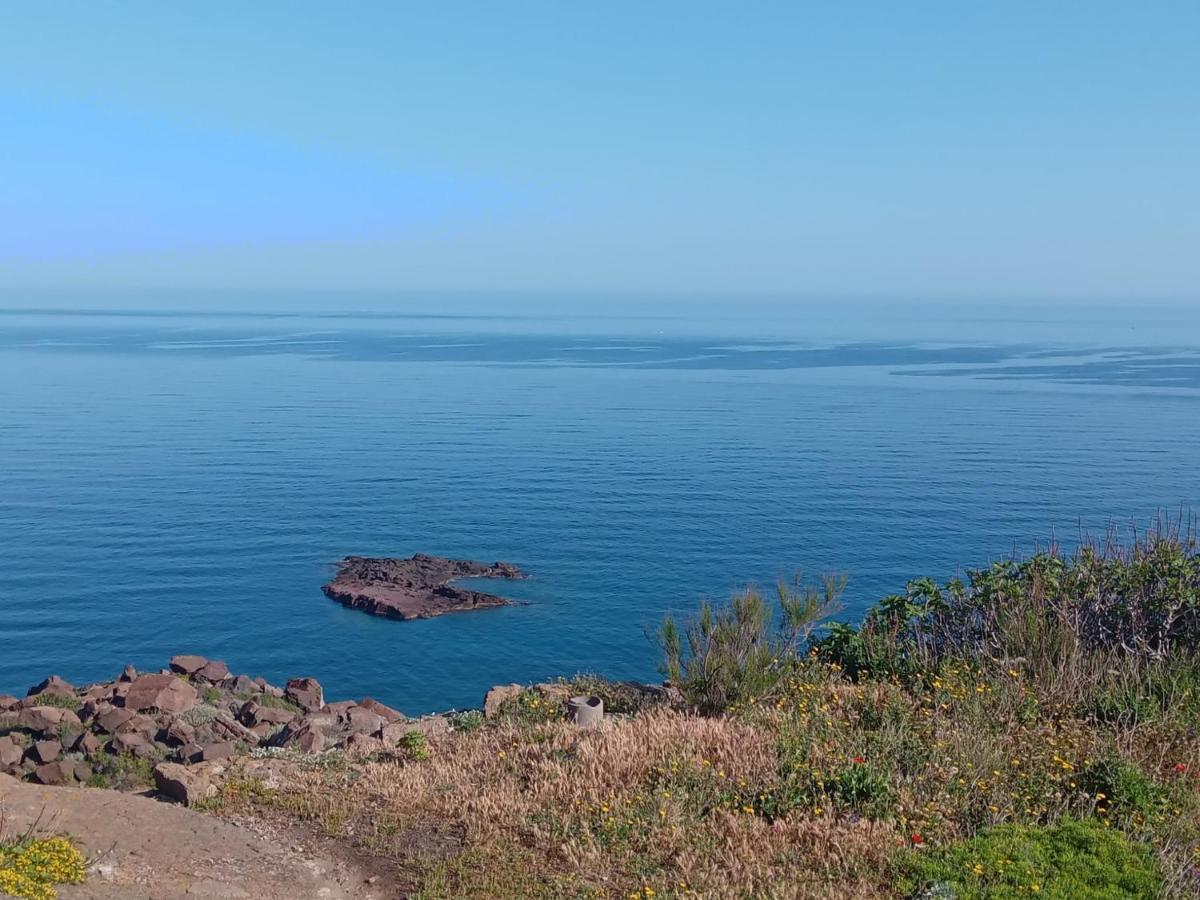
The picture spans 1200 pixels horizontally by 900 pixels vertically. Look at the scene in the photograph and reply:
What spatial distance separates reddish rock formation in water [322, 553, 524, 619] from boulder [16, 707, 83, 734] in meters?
20.2

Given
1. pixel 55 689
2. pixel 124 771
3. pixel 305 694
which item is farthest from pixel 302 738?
pixel 55 689

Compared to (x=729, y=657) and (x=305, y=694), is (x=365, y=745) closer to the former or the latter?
(x=729, y=657)

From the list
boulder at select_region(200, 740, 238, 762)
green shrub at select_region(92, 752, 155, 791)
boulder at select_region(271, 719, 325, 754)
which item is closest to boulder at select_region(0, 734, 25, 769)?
green shrub at select_region(92, 752, 155, 791)

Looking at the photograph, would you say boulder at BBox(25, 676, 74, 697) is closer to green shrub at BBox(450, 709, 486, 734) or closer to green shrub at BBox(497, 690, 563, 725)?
green shrub at BBox(450, 709, 486, 734)

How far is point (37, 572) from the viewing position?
50156 millimetres

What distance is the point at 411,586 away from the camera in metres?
50.4

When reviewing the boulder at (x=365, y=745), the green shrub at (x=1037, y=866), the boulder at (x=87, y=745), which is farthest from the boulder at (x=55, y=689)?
the green shrub at (x=1037, y=866)

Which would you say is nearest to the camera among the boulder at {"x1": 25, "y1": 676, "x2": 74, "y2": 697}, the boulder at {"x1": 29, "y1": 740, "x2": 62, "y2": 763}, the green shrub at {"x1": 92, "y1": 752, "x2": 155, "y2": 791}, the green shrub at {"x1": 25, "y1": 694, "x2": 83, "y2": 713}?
the green shrub at {"x1": 92, "y1": 752, "x2": 155, "y2": 791}

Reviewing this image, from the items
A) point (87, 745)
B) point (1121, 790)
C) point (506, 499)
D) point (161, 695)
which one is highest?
point (1121, 790)

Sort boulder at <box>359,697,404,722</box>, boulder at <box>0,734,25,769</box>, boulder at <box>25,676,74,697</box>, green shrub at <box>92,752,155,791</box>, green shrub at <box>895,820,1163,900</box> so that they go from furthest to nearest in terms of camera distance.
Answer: boulder at <box>25,676,74,697</box>, boulder at <box>359,697,404,722</box>, boulder at <box>0,734,25,769</box>, green shrub at <box>92,752,155,791</box>, green shrub at <box>895,820,1163,900</box>

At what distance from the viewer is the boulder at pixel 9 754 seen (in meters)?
25.2

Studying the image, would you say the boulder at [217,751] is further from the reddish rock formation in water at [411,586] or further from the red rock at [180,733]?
the reddish rock formation in water at [411,586]

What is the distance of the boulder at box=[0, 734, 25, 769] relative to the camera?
82.6 ft

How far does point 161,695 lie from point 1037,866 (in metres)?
25.6
